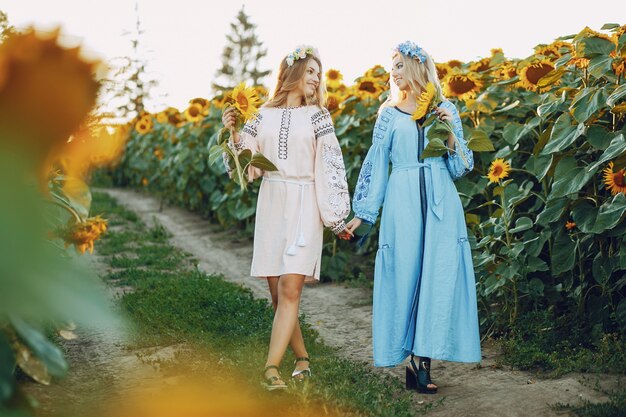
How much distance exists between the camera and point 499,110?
5.23m

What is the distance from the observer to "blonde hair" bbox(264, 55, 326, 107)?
3.96m

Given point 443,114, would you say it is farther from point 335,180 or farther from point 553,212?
point 553,212

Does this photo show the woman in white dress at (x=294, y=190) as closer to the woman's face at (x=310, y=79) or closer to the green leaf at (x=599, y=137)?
the woman's face at (x=310, y=79)

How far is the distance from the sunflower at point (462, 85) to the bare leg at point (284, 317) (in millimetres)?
1912

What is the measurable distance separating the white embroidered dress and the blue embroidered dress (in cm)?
31

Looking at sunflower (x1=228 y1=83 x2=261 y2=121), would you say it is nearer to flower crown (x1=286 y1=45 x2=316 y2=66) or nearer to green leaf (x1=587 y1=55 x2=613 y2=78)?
flower crown (x1=286 y1=45 x2=316 y2=66)

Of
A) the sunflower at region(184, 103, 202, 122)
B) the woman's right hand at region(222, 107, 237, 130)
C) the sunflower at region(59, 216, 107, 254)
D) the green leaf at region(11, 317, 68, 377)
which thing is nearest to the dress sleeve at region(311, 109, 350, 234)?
the woman's right hand at region(222, 107, 237, 130)

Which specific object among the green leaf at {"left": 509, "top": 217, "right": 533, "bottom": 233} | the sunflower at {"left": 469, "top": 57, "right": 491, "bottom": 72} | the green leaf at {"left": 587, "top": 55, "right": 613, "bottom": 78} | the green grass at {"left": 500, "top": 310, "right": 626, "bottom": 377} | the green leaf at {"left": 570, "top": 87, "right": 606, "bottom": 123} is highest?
the sunflower at {"left": 469, "top": 57, "right": 491, "bottom": 72}

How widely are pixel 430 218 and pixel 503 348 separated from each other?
938 mm

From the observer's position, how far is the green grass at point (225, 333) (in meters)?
3.48

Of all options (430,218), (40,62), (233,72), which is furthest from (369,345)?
(233,72)

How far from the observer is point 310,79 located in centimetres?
398

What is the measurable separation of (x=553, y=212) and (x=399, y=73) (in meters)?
1.10

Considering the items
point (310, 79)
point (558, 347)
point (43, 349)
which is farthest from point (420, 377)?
point (43, 349)
